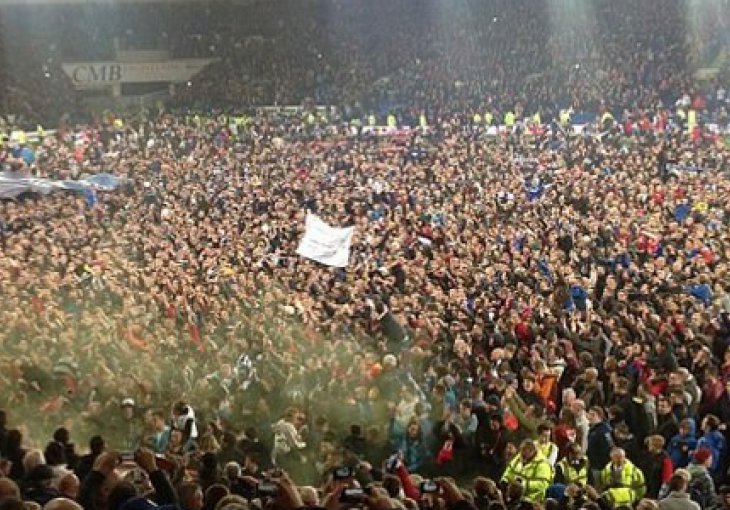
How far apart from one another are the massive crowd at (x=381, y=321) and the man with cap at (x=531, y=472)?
20 mm

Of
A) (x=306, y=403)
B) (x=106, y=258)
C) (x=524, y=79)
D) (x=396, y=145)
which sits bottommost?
(x=306, y=403)

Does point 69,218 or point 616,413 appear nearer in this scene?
point 616,413

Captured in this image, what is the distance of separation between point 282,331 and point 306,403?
1867 millimetres

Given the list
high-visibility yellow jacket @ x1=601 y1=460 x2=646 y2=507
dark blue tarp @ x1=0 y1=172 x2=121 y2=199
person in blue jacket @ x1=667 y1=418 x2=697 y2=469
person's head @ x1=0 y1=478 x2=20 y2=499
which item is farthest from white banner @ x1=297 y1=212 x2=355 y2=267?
person's head @ x1=0 y1=478 x2=20 y2=499

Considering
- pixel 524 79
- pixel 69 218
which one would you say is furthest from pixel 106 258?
pixel 524 79

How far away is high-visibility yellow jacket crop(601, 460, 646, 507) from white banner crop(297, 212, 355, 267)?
699cm

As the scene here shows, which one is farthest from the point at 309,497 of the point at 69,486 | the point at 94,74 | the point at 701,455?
the point at 94,74

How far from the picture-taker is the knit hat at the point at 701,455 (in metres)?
6.42

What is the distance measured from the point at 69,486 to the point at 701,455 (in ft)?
12.2

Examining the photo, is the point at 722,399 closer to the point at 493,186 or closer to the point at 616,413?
the point at 616,413

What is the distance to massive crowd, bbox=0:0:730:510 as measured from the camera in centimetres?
643

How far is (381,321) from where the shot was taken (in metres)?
10.3

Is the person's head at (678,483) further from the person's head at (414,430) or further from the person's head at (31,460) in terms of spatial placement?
the person's head at (31,460)

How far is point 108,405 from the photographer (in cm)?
851
